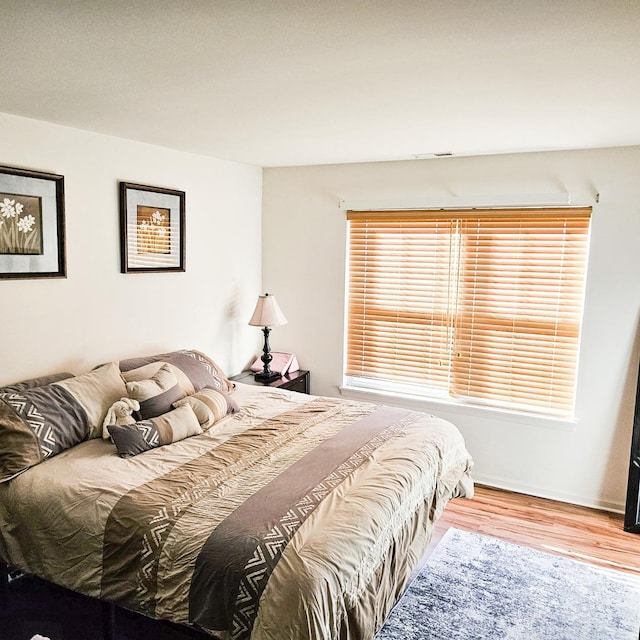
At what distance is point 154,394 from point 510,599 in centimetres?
210

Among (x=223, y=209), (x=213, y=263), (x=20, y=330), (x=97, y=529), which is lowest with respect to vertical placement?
(x=97, y=529)

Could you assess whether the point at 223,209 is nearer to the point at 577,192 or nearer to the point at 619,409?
the point at 577,192

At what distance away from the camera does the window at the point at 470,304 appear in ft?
12.3

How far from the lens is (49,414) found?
8.70 ft

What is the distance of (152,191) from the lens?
364 centimetres

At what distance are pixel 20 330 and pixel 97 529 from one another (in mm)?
1249

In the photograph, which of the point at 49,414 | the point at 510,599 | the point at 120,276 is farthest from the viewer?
the point at 120,276

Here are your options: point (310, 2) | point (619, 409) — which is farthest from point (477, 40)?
point (619, 409)

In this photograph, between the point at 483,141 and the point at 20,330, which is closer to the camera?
the point at 20,330

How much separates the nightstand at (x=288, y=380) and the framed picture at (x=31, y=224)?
1682mm

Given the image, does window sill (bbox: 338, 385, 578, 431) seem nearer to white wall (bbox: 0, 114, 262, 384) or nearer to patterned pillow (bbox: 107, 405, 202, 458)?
white wall (bbox: 0, 114, 262, 384)

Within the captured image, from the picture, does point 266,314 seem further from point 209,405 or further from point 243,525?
point 243,525

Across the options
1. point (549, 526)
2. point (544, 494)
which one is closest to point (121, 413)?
point (549, 526)

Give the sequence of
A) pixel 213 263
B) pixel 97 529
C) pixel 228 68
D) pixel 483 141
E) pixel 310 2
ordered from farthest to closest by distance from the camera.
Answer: pixel 213 263
pixel 483 141
pixel 97 529
pixel 228 68
pixel 310 2
